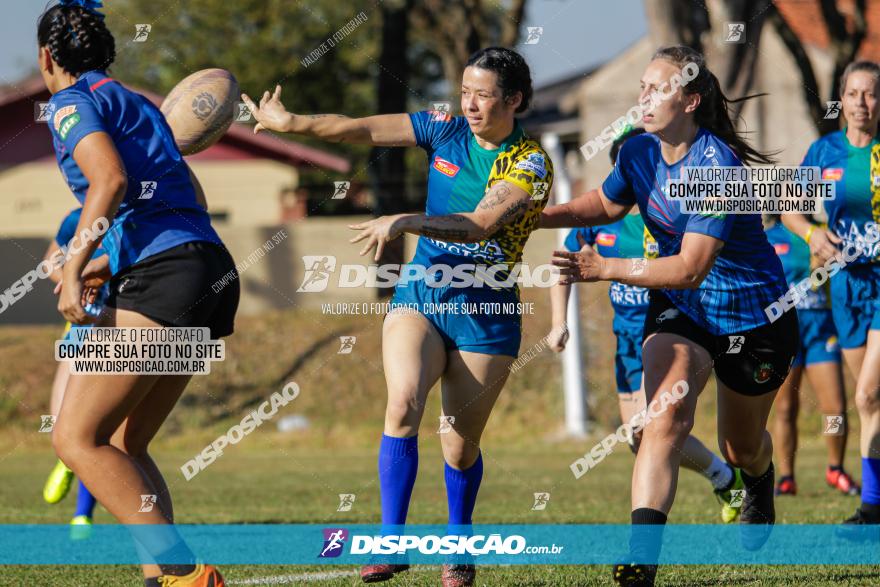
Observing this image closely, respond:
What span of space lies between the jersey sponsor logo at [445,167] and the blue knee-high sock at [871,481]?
3.21m

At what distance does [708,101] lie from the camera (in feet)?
17.8

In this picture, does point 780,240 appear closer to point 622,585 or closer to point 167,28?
point 622,585

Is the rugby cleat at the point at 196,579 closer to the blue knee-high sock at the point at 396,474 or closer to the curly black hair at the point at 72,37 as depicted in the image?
the blue knee-high sock at the point at 396,474

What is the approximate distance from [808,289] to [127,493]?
Result: 642 centimetres

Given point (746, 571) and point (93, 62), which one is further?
point (746, 571)

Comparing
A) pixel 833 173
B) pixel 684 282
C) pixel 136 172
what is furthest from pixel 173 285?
pixel 833 173

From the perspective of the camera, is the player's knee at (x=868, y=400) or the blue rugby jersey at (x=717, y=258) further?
the player's knee at (x=868, y=400)

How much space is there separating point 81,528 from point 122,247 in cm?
315

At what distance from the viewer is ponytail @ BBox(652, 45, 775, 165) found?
5297mm

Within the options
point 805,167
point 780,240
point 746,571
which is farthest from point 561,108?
point 746,571

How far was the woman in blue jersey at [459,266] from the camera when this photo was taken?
5250mm

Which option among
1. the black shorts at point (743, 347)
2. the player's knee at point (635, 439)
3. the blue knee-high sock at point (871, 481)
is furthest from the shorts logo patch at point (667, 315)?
the blue knee-high sock at point (871, 481)

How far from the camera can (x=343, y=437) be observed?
15461 mm

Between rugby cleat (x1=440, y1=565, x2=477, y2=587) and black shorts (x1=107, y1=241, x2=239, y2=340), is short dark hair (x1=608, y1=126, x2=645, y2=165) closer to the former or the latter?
rugby cleat (x1=440, y1=565, x2=477, y2=587)
